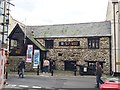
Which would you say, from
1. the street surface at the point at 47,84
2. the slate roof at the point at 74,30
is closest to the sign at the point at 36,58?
the slate roof at the point at 74,30

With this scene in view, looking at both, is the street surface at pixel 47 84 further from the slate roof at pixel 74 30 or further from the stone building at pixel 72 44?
the slate roof at pixel 74 30

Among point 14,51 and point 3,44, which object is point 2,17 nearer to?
point 3,44

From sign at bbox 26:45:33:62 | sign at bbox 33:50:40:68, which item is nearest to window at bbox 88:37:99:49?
sign at bbox 33:50:40:68

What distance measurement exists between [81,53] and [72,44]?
69.5 inches

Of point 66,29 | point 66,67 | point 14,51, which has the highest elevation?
point 66,29

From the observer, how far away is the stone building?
3195cm

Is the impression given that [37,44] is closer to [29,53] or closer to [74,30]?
[29,53]

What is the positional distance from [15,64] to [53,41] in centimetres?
618

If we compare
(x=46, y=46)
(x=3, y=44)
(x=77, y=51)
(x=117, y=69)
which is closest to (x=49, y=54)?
(x=46, y=46)

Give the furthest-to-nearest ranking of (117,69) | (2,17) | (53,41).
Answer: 1. (53,41)
2. (117,69)
3. (2,17)

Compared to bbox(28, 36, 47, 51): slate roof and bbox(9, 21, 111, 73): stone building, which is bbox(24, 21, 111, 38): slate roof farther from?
bbox(28, 36, 47, 51): slate roof

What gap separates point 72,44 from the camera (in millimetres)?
33250

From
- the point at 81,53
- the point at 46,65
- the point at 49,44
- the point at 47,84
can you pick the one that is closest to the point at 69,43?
the point at 81,53

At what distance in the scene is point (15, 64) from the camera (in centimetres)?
3272
